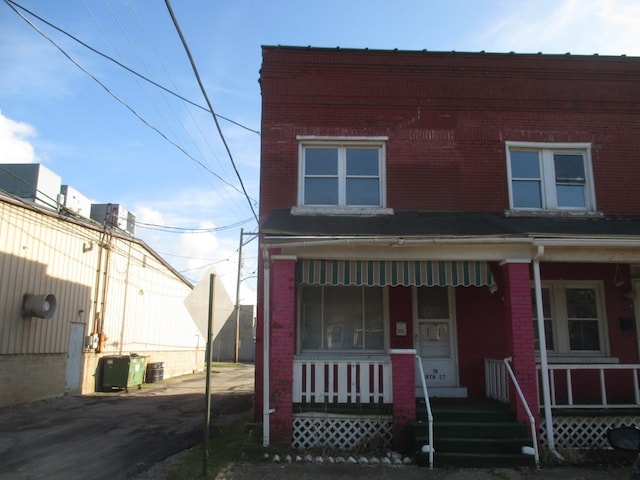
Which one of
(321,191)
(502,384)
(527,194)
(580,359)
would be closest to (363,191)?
(321,191)

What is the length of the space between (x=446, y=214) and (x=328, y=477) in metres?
5.54

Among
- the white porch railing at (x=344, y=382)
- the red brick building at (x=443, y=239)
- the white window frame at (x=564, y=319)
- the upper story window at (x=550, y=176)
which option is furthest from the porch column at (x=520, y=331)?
the upper story window at (x=550, y=176)

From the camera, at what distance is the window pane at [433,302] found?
33.1ft

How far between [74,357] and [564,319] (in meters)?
13.8

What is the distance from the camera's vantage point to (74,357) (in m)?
16.1

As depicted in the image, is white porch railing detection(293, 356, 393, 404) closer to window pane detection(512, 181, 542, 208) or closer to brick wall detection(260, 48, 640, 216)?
brick wall detection(260, 48, 640, 216)

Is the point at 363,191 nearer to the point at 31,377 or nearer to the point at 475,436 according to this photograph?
the point at 475,436

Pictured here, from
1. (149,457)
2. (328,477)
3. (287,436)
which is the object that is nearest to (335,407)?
(287,436)

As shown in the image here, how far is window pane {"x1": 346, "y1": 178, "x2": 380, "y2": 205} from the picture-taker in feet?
35.0

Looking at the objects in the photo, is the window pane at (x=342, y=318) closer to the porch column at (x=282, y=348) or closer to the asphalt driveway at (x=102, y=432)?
the porch column at (x=282, y=348)

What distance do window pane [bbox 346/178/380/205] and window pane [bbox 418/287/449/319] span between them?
2.05 metres

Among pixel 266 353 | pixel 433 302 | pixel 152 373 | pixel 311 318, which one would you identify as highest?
pixel 433 302

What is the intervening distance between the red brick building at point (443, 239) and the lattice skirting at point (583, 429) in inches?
1.4

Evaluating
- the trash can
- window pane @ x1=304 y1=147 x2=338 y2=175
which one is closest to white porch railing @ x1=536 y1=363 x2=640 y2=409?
window pane @ x1=304 y1=147 x2=338 y2=175
